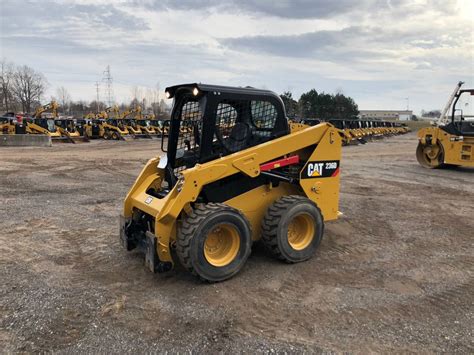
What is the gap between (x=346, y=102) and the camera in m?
69.1

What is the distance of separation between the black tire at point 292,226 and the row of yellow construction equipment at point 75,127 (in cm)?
1916

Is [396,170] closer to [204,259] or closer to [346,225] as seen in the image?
[346,225]

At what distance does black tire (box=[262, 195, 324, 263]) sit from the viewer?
480 cm

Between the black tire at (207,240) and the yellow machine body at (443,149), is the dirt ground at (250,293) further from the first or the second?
the yellow machine body at (443,149)

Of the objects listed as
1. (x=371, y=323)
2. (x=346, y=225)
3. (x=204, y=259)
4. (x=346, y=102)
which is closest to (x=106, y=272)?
(x=204, y=259)

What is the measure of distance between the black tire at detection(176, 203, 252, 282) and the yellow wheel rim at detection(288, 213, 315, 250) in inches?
31.5

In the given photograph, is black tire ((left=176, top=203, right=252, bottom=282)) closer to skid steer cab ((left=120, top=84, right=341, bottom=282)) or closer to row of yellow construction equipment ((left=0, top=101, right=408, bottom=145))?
skid steer cab ((left=120, top=84, right=341, bottom=282))

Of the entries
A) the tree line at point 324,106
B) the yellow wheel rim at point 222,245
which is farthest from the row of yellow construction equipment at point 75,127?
the tree line at point 324,106

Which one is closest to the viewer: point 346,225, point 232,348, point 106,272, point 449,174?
point 232,348

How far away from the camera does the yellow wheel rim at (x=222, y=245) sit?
443 centimetres

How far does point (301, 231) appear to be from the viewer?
523 centimetres

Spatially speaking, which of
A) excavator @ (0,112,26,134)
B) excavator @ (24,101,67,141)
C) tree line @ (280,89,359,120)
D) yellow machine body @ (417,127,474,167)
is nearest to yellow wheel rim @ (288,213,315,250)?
yellow machine body @ (417,127,474,167)

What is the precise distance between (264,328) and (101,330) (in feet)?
4.58

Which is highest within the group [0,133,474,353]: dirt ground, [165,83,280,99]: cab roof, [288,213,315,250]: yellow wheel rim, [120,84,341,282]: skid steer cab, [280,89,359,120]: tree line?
A: [280,89,359,120]: tree line
